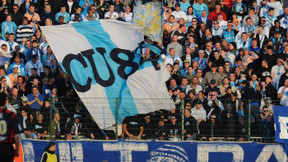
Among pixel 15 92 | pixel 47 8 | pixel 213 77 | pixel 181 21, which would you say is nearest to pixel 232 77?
pixel 213 77

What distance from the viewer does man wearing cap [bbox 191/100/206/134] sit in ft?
66.9

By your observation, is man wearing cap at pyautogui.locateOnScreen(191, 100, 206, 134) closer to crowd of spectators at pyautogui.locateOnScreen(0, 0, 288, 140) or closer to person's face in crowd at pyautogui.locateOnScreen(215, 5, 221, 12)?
crowd of spectators at pyautogui.locateOnScreen(0, 0, 288, 140)

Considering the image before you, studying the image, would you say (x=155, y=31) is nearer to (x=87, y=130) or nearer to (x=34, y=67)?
(x=34, y=67)

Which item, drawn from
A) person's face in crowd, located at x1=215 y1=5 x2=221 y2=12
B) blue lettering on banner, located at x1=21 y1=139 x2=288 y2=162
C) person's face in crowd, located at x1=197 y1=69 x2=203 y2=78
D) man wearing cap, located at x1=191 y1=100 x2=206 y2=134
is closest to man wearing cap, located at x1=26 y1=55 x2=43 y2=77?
blue lettering on banner, located at x1=21 y1=139 x2=288 y2=162

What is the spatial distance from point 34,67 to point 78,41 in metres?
2.72

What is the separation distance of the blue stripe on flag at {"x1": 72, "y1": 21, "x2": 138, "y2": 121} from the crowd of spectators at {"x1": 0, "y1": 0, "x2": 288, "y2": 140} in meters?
0.36

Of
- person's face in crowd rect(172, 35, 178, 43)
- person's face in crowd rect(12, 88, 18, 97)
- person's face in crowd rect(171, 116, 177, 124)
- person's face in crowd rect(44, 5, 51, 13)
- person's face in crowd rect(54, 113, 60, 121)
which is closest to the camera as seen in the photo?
person's face in crowd rect(54, 113, 60, 121)

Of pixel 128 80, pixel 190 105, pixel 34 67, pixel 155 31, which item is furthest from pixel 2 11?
pixel 190 105

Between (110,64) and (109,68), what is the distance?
0.43 feet

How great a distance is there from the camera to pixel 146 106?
20266 millimetres

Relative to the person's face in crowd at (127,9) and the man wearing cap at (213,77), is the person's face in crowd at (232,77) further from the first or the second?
the person's face in crowd at (127,9)

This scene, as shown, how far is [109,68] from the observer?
21.6 metres

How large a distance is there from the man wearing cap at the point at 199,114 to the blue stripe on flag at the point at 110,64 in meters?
1.56

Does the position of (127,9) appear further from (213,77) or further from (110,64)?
(110,64)
